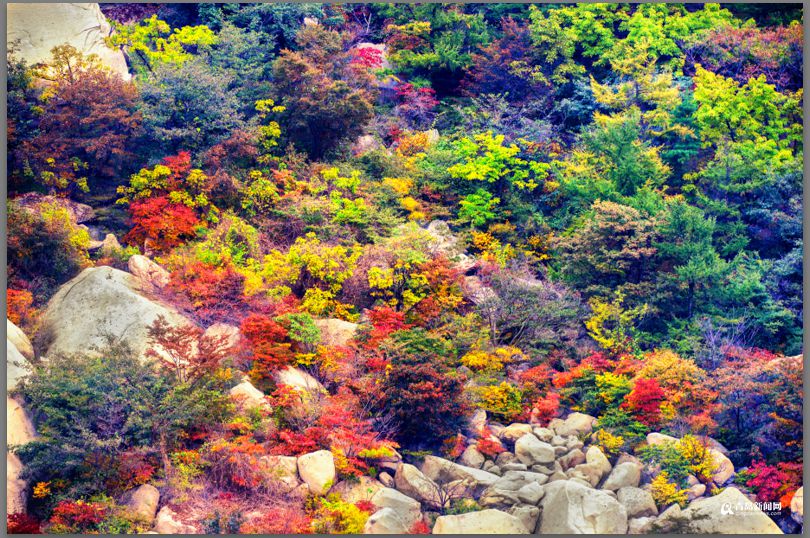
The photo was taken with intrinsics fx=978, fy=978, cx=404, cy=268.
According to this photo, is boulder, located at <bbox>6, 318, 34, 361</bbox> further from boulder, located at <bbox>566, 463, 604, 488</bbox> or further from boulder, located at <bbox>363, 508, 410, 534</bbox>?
boulder, located at <bbox>566, 463, 604, 488</bbox>

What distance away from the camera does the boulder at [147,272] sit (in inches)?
906

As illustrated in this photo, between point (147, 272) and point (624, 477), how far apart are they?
465 inches

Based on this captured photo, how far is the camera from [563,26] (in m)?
32.0

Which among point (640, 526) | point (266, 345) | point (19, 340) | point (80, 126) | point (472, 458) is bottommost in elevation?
point (640, 526)

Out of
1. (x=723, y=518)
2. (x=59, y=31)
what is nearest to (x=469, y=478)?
(x=723, y=518)

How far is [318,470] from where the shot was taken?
19.1 m

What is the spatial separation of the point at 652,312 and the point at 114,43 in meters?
17.0

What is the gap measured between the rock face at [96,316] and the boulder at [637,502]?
10.2 meters

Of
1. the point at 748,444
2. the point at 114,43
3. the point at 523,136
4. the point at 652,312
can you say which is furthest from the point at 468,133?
the point at 748,444

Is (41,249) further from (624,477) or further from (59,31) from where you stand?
(624,477)

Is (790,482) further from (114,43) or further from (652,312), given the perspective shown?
(114,43)

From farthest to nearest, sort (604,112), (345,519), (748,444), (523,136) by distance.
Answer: (604,112) < (523,136) < (748,444) < (345,519)

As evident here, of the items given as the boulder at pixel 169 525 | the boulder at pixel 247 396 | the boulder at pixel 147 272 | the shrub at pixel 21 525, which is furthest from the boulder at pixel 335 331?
the shrub at pixel 21 525

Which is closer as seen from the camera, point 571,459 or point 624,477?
point 624,477
